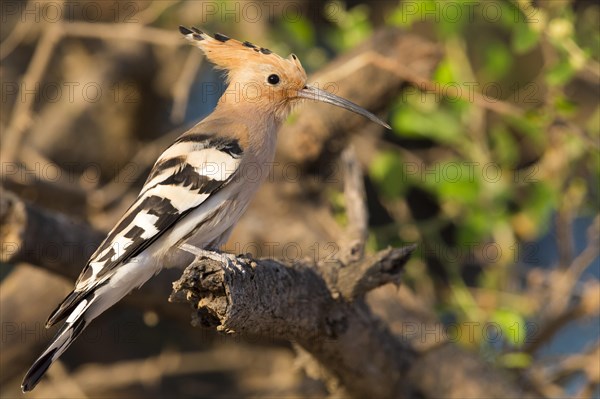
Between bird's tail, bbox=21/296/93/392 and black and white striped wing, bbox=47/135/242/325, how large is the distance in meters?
0.02

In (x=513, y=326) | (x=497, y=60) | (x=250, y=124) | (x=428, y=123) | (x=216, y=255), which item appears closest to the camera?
(x=216, y=255)

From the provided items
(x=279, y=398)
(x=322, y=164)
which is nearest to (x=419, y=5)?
(x=322, y=164)

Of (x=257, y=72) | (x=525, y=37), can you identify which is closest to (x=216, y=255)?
(x=257, y=72)

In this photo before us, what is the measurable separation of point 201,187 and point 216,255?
245 mm

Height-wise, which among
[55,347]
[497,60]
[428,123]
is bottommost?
[55,347]

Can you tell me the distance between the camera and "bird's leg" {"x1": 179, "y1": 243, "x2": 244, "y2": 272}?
1.94m

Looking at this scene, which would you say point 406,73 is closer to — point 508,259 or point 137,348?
point 508,259

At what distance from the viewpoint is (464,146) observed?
11.8 ft

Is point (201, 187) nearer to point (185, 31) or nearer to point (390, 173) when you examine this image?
point (185, 31)

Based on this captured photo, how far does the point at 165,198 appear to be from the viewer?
89.9 inches

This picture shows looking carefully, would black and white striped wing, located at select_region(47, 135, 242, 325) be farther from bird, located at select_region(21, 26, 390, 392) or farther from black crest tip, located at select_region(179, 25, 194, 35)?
black crest tip, located at select_region(179, 25, 194, 35)

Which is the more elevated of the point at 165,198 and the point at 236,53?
the point at 236,53

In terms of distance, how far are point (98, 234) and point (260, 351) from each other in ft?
4.55

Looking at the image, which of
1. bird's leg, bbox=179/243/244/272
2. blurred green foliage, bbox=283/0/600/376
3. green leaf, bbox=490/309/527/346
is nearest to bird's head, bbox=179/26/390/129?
bird's leg, bbox=179/243/244/272
